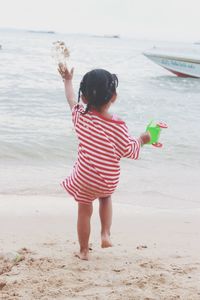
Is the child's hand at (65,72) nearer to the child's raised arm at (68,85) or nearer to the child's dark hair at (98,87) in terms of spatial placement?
the child's raised arm at (68,85)

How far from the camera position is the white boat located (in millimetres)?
22062

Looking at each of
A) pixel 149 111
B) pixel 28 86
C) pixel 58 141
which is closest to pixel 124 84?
pixel 28 86

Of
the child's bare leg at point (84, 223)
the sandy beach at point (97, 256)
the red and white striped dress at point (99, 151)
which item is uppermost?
the red and white striped dress at point (99, 151)

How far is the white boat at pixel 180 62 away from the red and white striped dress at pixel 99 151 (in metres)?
19.0

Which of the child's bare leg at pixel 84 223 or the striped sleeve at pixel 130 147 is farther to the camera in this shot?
the child's bare leg at pixel 84 223

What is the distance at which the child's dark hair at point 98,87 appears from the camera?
10.3 feet

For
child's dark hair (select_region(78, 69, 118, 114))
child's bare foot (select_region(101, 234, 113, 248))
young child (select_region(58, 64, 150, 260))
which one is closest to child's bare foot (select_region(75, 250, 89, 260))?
child's bare foot (select_region(101, 234, 113, 248))

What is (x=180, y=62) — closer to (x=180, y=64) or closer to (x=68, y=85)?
(x=180, y=64)

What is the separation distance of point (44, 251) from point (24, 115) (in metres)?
8.07

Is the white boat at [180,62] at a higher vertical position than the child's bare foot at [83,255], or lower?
lower

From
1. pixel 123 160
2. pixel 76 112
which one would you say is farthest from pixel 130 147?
pixel 123 160

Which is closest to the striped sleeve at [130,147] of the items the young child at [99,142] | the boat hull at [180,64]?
the young child at [99,142]

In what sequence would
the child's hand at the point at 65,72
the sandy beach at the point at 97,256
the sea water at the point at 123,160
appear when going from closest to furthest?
1. the sandy beach at the point at 97,256
2. the child's hand at the point at 65,72
3. the sea water at the point at 123,160

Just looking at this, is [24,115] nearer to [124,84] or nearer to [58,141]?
[58,141]
